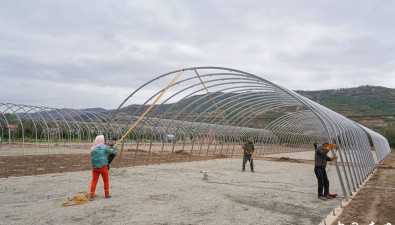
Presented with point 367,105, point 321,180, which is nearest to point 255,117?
point 321,180

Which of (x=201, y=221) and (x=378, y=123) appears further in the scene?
(x=378, y=123)

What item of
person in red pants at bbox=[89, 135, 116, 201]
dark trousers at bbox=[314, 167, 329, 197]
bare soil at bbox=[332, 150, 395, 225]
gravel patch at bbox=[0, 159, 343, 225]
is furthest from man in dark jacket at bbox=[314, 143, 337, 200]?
person in red pants at bbox=[89, 135, 116, 201]

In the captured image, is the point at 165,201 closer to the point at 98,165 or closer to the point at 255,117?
the point at 98,165

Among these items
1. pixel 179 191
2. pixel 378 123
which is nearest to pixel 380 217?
pixel 179 191

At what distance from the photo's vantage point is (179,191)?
384 inches

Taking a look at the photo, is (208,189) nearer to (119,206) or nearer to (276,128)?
(119,206)

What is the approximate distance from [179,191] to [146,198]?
1.41 meters

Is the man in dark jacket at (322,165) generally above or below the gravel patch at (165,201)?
above

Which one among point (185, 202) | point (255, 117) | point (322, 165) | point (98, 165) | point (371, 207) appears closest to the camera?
point (371, 207)

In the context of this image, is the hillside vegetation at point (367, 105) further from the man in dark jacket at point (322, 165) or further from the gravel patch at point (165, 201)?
the gravel patch at point (165, 201)

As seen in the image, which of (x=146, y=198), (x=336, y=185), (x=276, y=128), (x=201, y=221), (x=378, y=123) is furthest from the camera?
(x=378, y=123)

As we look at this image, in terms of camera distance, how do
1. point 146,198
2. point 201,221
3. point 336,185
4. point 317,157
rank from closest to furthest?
point 201,221
point 146,198
point 317,157
point 336,185

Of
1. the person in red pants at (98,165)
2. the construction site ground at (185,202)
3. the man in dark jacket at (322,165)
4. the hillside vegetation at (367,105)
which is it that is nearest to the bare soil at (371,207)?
the construction site ground at (185,202)

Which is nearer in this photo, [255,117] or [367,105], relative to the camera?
[255,117]
